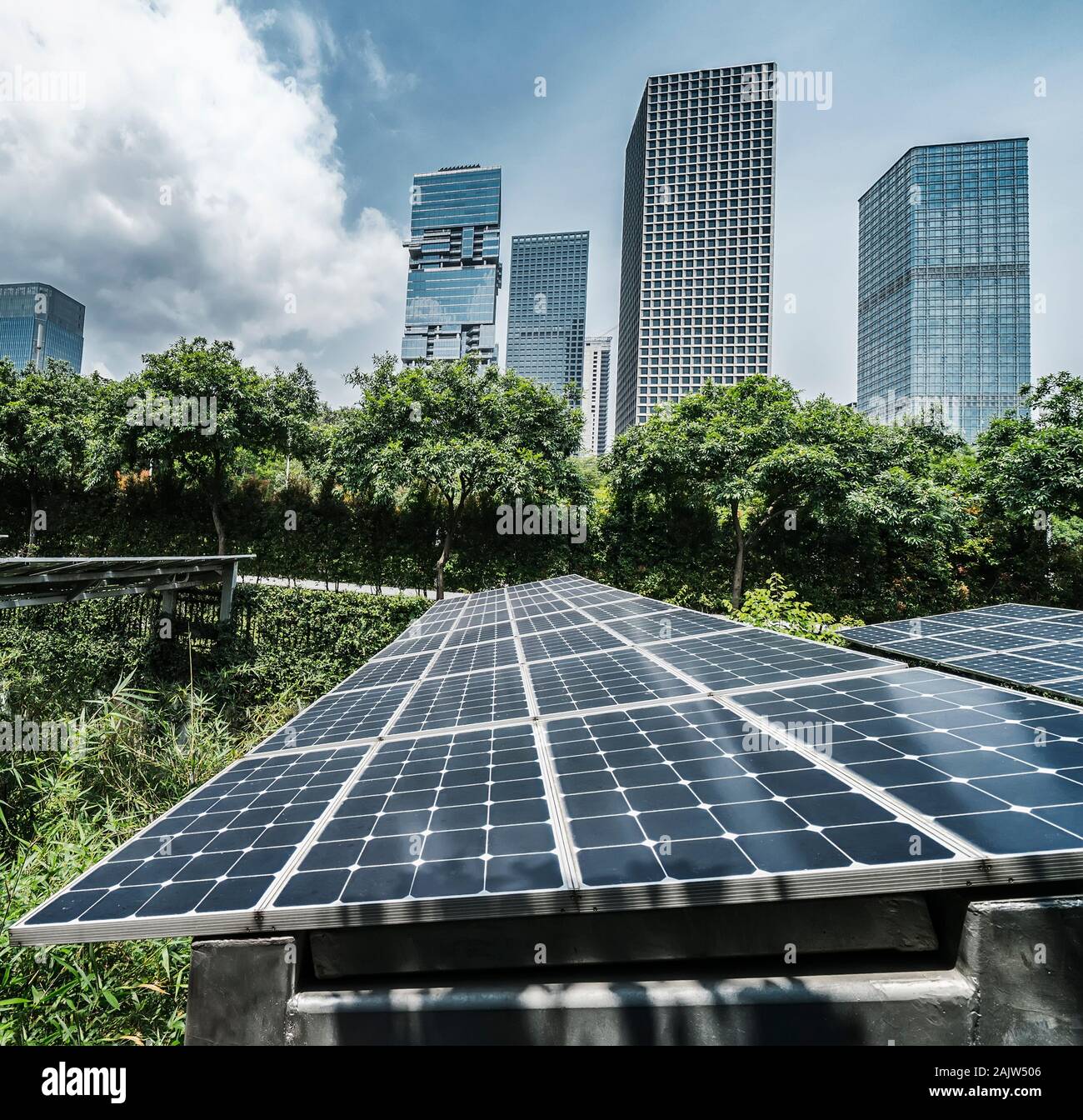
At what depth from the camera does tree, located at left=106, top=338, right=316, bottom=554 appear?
1523cm

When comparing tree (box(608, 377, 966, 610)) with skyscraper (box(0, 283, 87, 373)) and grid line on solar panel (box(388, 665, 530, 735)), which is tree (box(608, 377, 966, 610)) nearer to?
grid line on solar panel (box(388, 665, 530, 735))

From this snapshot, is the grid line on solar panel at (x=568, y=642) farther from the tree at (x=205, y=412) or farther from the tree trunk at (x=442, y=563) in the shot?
the tree at (x=205, y=412)

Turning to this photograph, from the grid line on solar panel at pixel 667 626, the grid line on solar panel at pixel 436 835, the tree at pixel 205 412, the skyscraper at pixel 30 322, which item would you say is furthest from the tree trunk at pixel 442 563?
the skyscraper at pixel 30 322

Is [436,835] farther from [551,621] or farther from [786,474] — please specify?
[786,474]

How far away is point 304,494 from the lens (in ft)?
62.3

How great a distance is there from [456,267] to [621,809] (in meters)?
136

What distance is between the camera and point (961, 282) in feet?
385

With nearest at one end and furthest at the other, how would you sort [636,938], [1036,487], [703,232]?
[636,938]
[1036,487]
[703,232]

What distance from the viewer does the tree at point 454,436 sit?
1358cm

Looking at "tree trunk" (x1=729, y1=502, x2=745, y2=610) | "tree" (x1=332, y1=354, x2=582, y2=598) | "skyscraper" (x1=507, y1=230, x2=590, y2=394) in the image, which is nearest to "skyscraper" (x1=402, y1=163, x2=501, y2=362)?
"skyscraper" (x1=507, y1=230, x2=590, y2=394)

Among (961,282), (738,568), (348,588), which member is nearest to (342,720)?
(738,568)
